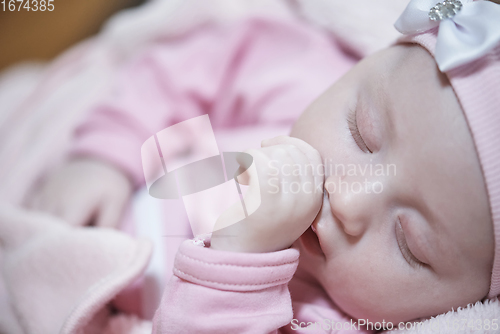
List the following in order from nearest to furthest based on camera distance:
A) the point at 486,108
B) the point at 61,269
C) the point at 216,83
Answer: the point at 486,108, the point at 61,269, the point at 216,83

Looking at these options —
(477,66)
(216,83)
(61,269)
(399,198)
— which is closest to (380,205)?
(399,198)

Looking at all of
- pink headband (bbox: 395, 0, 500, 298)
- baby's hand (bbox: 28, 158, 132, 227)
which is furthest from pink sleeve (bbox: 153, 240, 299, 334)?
baby's hand (bbox: 28, 158, 132, 227)

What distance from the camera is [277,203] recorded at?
61 centimetres

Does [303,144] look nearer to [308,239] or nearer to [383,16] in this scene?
[308,239]

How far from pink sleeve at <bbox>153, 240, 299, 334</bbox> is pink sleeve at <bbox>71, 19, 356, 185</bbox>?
0.54 m

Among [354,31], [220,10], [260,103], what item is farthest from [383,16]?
[220,10]

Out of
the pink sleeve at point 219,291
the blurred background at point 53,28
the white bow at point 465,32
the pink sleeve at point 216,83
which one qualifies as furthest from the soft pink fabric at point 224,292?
the blurred background at point 53,28

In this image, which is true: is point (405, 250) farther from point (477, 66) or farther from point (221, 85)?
point (221, 85)

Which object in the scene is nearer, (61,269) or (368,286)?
(368,286)

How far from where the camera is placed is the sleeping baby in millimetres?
563

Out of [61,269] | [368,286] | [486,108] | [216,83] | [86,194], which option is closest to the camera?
[486,108]

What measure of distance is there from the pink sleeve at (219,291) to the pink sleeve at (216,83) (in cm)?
54

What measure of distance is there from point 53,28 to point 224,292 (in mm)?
1560

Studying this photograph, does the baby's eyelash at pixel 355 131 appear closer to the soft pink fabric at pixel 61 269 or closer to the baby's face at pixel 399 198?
the baby's face at pixel 399 198
